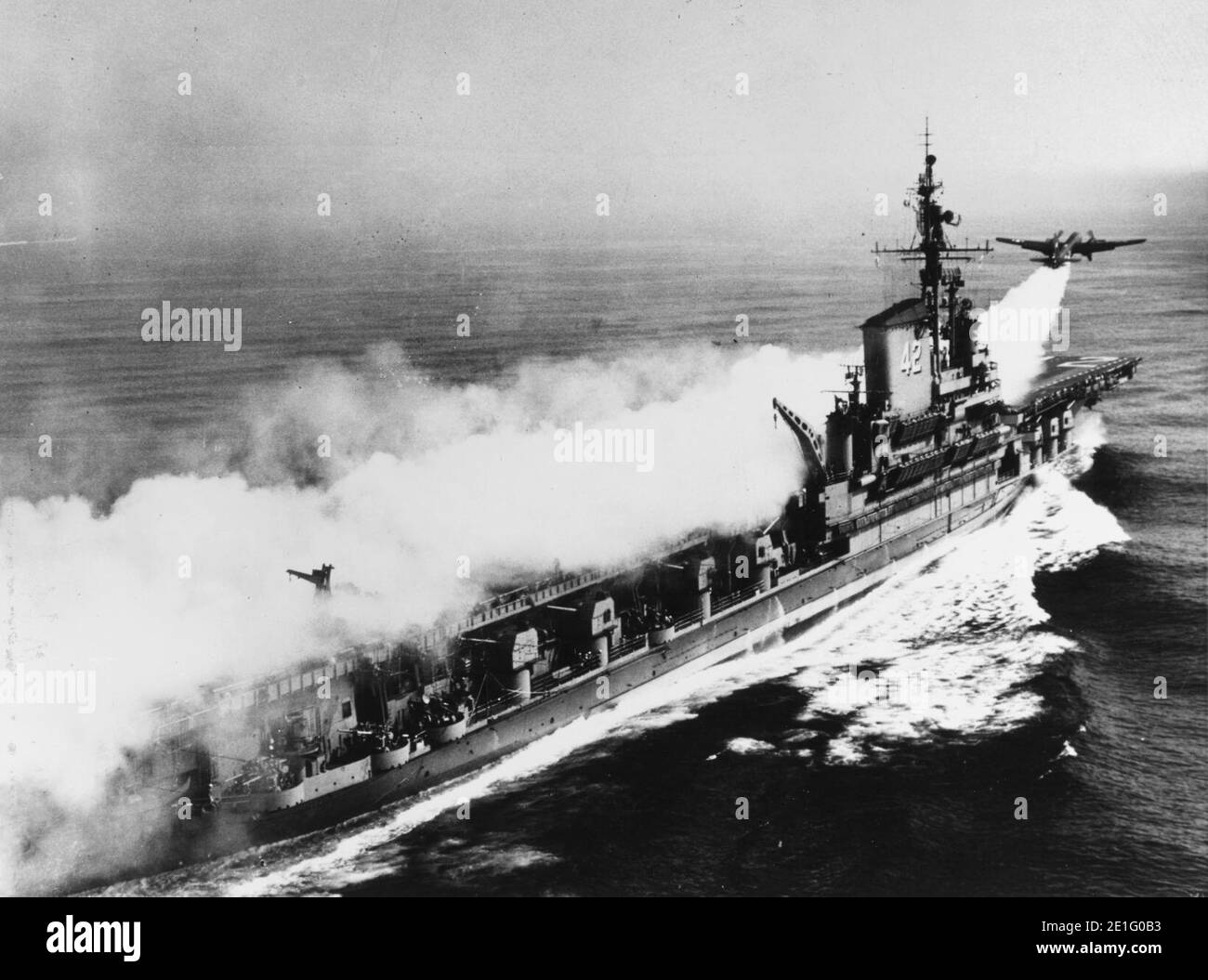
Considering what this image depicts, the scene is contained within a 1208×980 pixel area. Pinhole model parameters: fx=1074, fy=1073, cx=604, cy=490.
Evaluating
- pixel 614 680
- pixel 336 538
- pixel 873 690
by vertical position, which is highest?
pixel 336 538

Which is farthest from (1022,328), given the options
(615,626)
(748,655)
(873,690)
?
(615,626)

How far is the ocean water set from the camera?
703 inches

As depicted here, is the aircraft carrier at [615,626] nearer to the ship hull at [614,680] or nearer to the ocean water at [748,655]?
the ship hull at [614,680]

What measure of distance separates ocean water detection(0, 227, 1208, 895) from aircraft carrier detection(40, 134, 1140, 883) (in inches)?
30.2

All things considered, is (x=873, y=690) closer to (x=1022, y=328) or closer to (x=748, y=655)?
(x=748, y=655)

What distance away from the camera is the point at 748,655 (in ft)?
88.7

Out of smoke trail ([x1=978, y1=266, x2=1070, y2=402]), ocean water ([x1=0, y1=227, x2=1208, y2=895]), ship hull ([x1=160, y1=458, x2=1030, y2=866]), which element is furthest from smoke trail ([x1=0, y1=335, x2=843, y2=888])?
smoke trail ([x1=978, y1=266, x2=1070, y2=402])

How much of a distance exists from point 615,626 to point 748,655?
15.7ft

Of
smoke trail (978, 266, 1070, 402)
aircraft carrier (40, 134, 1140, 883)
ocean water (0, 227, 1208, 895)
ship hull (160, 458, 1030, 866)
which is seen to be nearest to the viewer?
ocean water (0, 227, 1208, 895)

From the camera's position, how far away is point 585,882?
17.3m

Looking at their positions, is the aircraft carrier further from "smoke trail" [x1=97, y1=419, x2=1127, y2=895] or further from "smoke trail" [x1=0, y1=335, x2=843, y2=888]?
"smoke trail" [x1=0, y1=335, x2=843, y2=888]
